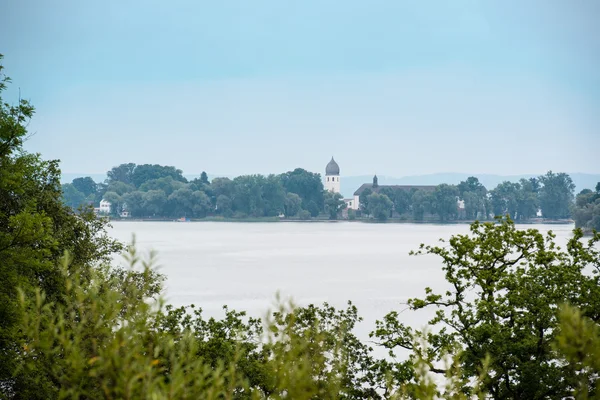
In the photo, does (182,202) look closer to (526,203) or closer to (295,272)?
(526,203)

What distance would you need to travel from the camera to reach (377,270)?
8181 cm

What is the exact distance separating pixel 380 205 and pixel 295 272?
117877 millimetres

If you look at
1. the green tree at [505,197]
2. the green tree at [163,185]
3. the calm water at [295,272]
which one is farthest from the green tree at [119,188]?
the green tree at [505,197]

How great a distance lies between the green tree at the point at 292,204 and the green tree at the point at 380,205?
19.4m

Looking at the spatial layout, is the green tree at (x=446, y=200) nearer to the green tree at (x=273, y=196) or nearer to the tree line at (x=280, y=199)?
the tree line at (x=280, y=199)

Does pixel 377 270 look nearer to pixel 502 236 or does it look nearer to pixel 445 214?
pixel 502 236

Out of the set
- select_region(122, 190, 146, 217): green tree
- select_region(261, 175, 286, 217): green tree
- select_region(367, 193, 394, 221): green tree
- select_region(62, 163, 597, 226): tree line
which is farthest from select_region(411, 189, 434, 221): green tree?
select_region(122, 190, 146, 217): green tree

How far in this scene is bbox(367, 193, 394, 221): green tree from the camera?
635 feet

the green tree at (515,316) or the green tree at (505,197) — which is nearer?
the green tree at (515,316)

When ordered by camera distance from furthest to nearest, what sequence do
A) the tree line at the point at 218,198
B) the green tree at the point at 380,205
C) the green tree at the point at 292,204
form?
1. the green tree at the point at 380,205
2. the green tree at the point at 292,204
3. the tree line at the point at 218,198

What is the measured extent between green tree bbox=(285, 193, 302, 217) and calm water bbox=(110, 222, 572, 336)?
4914cm

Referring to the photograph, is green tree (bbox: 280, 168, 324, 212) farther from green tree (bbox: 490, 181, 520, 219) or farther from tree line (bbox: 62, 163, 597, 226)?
green tree (bbox: 490, 181, 520, 219)

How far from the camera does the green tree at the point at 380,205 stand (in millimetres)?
193625

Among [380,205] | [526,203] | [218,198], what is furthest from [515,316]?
[526,203]
